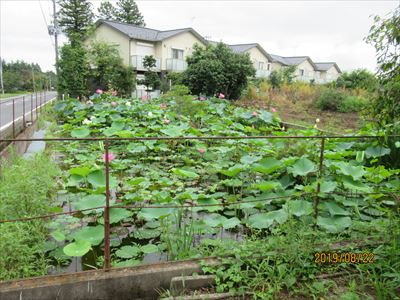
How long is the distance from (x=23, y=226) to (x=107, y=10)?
127ft

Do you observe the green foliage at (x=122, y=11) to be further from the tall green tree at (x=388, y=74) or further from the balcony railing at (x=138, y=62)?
the tall green tree at (x=388, y=74)

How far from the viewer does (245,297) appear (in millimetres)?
2008

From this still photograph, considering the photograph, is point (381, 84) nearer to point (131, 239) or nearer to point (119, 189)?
point (131, 239)

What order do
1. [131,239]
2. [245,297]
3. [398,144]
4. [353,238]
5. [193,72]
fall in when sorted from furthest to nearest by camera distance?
[193,72] → [398,144] → [131,239] → [353,238] → [245,297]

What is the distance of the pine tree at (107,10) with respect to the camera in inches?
1412

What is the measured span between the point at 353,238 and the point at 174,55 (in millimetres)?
23851

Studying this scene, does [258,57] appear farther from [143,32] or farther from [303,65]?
[143,32]

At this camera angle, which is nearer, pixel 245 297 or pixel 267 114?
pixel 245 297

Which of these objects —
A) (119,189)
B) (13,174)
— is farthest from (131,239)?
(13,174)

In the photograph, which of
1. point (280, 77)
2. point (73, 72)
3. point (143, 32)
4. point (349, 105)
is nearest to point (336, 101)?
point (349, 105)

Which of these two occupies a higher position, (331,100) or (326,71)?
(326,71)
